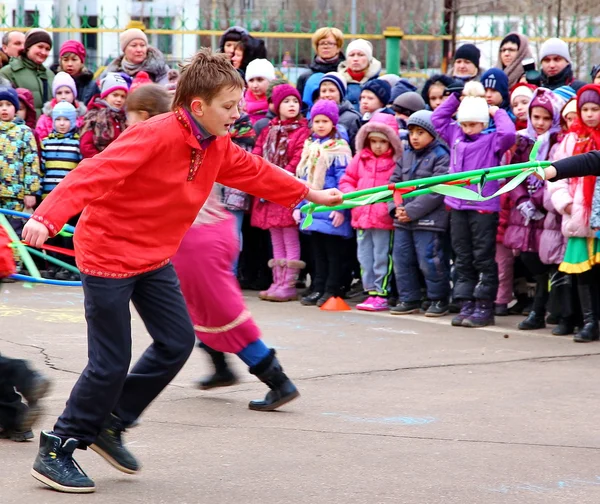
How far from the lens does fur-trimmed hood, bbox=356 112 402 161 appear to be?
932 cm

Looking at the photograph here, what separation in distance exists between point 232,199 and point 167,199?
5.78 m

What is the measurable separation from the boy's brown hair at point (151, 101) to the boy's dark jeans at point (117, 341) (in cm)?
103

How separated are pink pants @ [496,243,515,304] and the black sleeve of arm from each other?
2.88 meters

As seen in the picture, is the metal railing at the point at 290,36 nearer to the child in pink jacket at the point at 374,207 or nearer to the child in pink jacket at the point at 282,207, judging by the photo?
the child in pink jacket at the point at 282,207

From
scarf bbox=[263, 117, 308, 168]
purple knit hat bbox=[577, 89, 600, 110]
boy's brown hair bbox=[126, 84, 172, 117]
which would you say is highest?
boy's brown hair bbox=[126, 84, 172, 117]

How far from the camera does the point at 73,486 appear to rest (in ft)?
14.1

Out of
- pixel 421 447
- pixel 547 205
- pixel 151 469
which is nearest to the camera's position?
pixel 151 469

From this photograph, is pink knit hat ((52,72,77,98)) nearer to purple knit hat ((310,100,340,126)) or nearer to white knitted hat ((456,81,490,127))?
purple knit hat ((310,100,340,126))

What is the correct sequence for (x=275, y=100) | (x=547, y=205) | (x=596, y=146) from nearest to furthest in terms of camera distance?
(x=596, y=146), (x=547, y=205), (x=275, y=100)

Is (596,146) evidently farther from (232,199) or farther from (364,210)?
(232,199)

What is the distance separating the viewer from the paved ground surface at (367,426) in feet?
14.5

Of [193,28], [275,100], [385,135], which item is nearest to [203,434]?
[385,135]

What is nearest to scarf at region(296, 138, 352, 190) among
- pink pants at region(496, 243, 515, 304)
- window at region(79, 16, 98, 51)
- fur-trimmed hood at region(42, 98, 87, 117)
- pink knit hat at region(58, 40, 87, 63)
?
pink pants at region(496, 243, 515, 304)

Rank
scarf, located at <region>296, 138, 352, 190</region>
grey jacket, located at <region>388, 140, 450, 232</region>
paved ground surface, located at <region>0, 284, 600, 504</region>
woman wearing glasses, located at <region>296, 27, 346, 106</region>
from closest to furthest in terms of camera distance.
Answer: paved ground surface, located at <region>0, 284, 600, 504</region> < grey jacket, located at <region>388, 140, 450, 232</region> < scarf, located at <region>296, 138, 352, 190</region> < woman wearing glasses, located at <region>296, 27, 346, 106</region>
